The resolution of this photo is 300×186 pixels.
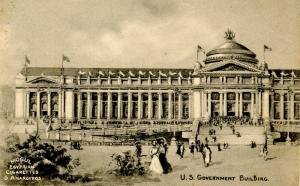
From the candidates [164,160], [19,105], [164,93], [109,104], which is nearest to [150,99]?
[164,93]

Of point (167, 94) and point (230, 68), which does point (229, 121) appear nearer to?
point (230, 68)

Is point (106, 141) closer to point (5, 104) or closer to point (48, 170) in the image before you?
point (48, 170)

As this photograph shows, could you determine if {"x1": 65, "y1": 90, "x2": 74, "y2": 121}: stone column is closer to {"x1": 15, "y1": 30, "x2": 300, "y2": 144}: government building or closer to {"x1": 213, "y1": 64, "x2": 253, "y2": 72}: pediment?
{"x1": 15, "y1": 30, "x2": 300, "y2": 144}: government building

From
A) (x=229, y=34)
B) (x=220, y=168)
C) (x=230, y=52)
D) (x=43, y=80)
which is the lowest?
(x=220, y=168)

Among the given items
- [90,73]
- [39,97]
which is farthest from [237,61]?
[39,97]

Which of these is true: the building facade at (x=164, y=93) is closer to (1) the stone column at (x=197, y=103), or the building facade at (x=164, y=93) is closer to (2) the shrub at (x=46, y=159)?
(1) the stone column at (x=197, y=103)

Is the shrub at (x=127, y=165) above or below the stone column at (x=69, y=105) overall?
below

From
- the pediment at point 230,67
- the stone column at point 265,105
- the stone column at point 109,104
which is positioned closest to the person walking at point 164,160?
the stone column at point 109,104

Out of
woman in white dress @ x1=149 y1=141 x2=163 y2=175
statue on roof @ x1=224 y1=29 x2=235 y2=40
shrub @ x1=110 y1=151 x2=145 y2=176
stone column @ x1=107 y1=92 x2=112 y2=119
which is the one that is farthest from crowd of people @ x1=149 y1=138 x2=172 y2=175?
statue on roof @ x1=224 y1=29 x2=235 y2=40
